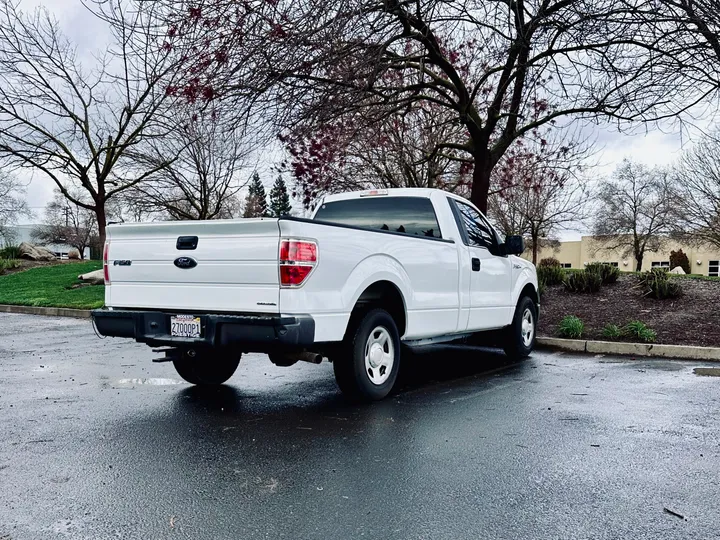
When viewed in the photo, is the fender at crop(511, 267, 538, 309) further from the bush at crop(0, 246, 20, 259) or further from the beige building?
the beige building

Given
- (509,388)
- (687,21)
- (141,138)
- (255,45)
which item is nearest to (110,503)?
(509,388)

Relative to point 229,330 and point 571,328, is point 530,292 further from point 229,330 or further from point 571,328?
point 229,330

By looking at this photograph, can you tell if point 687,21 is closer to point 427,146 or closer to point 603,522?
point 603,522

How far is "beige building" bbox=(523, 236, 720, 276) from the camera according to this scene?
5825 centimetres

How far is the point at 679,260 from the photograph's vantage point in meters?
57.4

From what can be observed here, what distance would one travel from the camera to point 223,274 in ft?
18.0

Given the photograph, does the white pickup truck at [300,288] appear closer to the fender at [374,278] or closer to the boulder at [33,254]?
the fender at [374,278]

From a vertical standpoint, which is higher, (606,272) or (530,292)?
(606,272)

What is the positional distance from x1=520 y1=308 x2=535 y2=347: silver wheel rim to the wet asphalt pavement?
166 centimetres

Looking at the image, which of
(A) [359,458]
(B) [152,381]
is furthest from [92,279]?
(A) [359,458]

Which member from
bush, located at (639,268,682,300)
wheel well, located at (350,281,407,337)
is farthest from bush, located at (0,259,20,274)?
wheel well, located at (350,281,407,337)

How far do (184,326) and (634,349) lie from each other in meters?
7.25

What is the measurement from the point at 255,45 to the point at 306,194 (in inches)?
344

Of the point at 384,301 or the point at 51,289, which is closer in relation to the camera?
the point at 384,301
